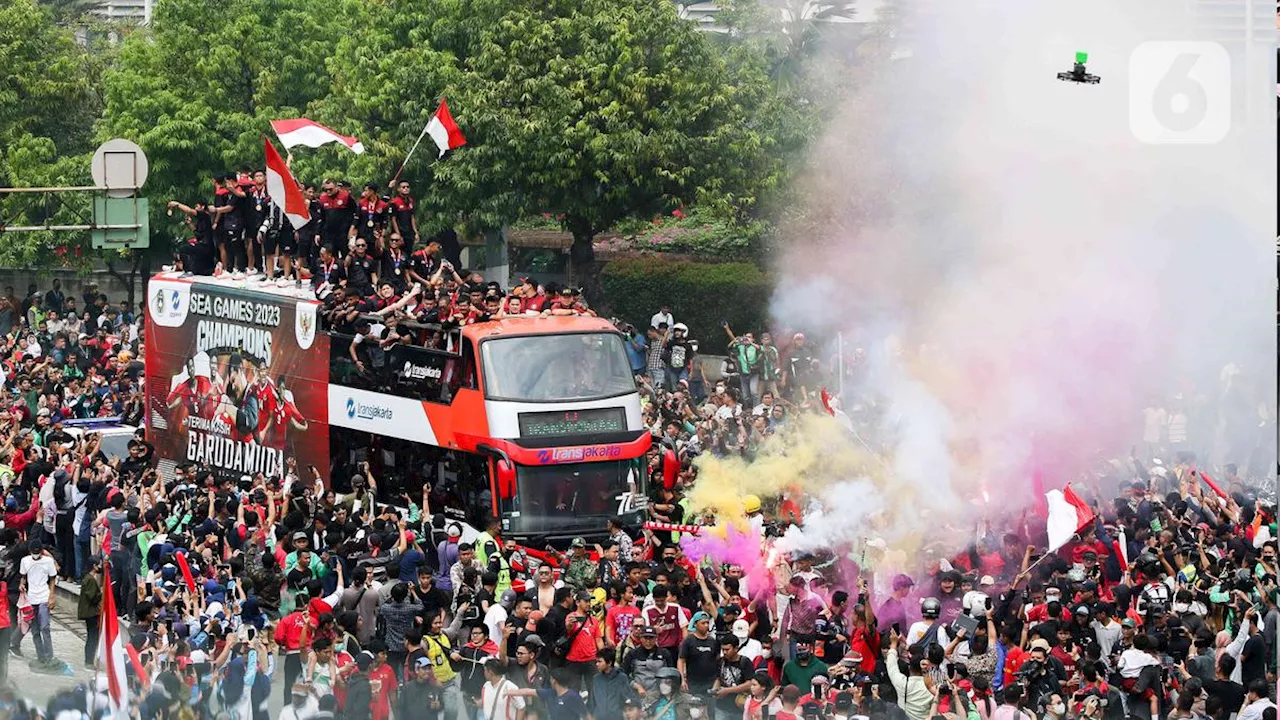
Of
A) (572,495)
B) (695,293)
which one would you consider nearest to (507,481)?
(572,495)

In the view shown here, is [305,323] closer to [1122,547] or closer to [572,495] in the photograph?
[572,495]

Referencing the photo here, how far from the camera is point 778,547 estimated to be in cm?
1612

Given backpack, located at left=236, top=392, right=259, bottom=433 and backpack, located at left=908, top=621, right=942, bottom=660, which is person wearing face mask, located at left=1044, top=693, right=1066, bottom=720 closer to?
backpack, located at left=908, top=621, right=942, bottom=660

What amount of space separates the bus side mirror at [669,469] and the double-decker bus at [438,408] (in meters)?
0.75

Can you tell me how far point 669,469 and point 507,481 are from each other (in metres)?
2.08

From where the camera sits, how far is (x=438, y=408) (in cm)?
2047

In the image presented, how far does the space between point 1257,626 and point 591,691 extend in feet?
14.0

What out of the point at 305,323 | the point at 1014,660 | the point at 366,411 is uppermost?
the point at 305,323

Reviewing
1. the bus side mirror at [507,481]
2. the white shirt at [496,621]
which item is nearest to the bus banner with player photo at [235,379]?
the bus side mirror at [507,481]

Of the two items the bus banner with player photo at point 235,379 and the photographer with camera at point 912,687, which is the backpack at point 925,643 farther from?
the bus banner with player photo at point 235,379

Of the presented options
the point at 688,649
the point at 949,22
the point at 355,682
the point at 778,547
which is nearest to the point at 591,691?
the point at 688,649

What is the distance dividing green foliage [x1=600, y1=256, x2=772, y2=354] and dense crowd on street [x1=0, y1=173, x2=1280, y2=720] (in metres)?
10.0

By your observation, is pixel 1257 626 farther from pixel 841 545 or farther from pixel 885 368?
pixel 885 368

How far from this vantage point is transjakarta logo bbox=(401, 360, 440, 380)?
20562 millimetres
